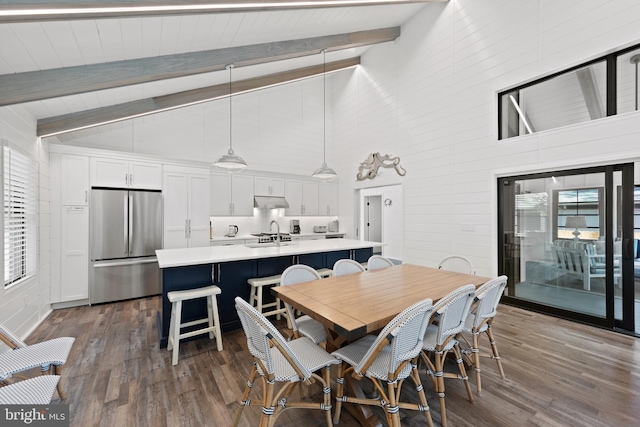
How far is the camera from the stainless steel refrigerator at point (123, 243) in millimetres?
4109

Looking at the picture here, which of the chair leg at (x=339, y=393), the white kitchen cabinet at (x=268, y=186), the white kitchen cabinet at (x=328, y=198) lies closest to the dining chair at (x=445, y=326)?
the chair leg at (x=339, y=393)

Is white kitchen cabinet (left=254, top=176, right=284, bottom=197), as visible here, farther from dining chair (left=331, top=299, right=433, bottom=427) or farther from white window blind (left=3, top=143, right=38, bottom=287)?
dining chair (left=331, top=299, right=433, bottom=427)

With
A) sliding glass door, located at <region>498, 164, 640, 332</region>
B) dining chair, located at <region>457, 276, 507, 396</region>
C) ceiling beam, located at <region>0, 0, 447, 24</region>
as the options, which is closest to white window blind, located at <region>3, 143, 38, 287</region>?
ceiling beam, located at <region>0, 0, 447, 24</region>

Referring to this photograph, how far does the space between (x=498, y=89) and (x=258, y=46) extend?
352 cm

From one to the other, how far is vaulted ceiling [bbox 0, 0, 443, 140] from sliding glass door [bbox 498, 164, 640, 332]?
3425 mm

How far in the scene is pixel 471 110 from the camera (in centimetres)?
438

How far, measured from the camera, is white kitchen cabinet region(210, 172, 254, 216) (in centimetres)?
566

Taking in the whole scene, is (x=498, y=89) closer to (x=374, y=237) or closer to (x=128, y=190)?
(x=374, y=237)

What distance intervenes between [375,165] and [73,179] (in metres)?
5.38

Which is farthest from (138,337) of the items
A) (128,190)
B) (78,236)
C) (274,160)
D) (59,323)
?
(274,160)

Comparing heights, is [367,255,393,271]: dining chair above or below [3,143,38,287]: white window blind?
A: below

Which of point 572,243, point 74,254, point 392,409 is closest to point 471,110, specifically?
point 572,243

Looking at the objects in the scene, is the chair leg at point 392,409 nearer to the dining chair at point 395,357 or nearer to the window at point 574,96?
the dining chair at point 395,357

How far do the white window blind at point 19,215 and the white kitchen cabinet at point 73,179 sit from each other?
0.54 meters
